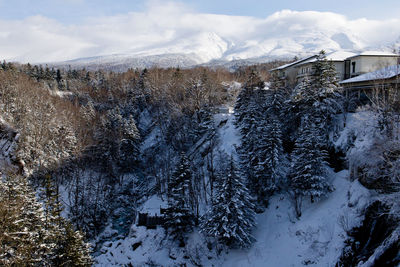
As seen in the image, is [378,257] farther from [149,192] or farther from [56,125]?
[56,125]

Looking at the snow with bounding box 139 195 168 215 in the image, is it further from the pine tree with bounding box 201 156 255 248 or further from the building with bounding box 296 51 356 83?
the building with bounding box 296 51 356 83

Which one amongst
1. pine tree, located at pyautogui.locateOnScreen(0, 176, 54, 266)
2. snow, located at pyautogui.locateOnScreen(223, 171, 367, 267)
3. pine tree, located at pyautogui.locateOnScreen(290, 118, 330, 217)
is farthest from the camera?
pine tree, located at pyautogui.locateOnScreen(290, 118, 330, 217)

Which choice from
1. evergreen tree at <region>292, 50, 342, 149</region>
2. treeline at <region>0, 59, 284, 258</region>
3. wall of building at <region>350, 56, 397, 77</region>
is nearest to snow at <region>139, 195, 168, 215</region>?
treeline at <region>0, 59, 284, 258</region>

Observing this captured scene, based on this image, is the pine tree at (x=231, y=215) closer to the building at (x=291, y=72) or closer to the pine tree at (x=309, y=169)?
the pine tree at (x=309, y=169)

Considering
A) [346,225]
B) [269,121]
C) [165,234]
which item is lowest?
[165,234]

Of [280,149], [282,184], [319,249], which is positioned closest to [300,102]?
[280,149]

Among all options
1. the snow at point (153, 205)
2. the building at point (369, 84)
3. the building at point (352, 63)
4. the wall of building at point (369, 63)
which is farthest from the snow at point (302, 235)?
the wall of building at point (369, 63)
